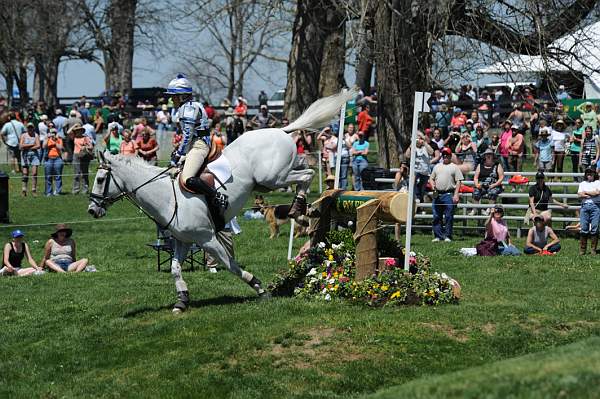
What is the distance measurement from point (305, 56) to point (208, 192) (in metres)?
19.6

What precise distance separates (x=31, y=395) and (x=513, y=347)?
222 inches

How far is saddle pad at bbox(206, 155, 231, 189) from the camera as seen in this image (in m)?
14.5

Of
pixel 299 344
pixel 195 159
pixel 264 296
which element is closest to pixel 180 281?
pixel 264 296

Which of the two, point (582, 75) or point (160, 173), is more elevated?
point (582, 75)

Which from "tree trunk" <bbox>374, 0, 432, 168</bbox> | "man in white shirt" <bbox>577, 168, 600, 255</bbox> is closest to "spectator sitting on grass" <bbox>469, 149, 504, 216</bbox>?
"tree trunk" <bbox>374, 0, 432, 168</bbox>

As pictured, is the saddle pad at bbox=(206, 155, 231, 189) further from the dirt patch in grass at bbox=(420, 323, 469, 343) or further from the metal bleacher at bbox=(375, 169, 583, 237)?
the metal bleacher at bbox=(375, 169, 583, 237)

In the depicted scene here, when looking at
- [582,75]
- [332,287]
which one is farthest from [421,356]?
[582,75]

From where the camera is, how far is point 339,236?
50.7 feet

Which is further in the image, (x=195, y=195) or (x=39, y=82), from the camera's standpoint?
(x=39, y=82)

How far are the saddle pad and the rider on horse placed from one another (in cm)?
13

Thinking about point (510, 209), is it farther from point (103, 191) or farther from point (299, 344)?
point (299, 344)

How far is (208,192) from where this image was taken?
1438cm

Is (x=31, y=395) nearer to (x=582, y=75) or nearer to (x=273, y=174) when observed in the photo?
(x=273, y=174)

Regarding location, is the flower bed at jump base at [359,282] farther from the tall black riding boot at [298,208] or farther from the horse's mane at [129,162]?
the horse's mane at [129,162]
